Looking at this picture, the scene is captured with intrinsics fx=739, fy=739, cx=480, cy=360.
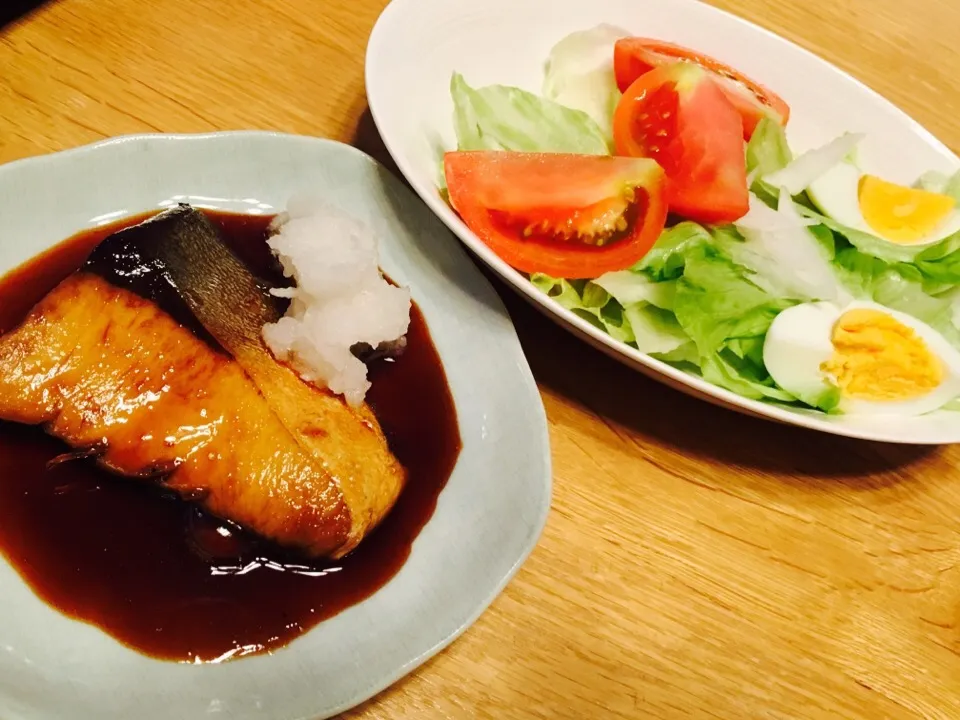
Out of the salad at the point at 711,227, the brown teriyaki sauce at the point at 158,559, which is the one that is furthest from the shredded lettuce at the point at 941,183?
the brown teriyaki sauce at the point at 158,559

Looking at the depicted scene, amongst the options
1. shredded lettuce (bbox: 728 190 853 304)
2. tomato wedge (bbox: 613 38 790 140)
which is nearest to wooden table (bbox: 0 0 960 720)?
shredded lettuce (bbox: 728 190 853 304)

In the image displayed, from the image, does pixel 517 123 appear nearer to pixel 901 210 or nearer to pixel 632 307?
pixel 632 307

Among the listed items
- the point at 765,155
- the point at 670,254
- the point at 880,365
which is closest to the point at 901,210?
the point at 765,155

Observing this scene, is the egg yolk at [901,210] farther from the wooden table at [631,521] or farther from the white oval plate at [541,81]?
the wooden table at [631,521]

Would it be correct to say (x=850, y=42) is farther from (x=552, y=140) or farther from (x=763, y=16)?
(x=552, y=140)

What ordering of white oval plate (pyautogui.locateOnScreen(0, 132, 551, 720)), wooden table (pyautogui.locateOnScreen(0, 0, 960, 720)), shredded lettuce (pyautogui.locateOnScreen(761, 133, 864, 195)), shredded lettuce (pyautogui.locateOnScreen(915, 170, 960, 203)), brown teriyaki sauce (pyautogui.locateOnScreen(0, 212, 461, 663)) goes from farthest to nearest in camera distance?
shredded lettuce (pyautogui.locateOnScreen(915, 170, 960, 203))
shredded lettuce (pyautogui.locateOnScreen(761, 133, 864, 195))
wooden table (pyautogui.locateOnScreen(0, 0, 960, 720))
brown teriyaki sauce (pyautogui.locateOnScreen(0, 212, 461, 663))
white oval plate (pyautogui.locateOnScreen(0, 132, 551, 720))

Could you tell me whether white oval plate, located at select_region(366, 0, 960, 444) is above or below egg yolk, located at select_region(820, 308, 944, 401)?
above

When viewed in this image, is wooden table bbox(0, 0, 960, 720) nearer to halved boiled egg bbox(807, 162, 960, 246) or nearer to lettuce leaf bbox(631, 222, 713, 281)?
lettuce leaf bbox(631, 222, 713, 281)
